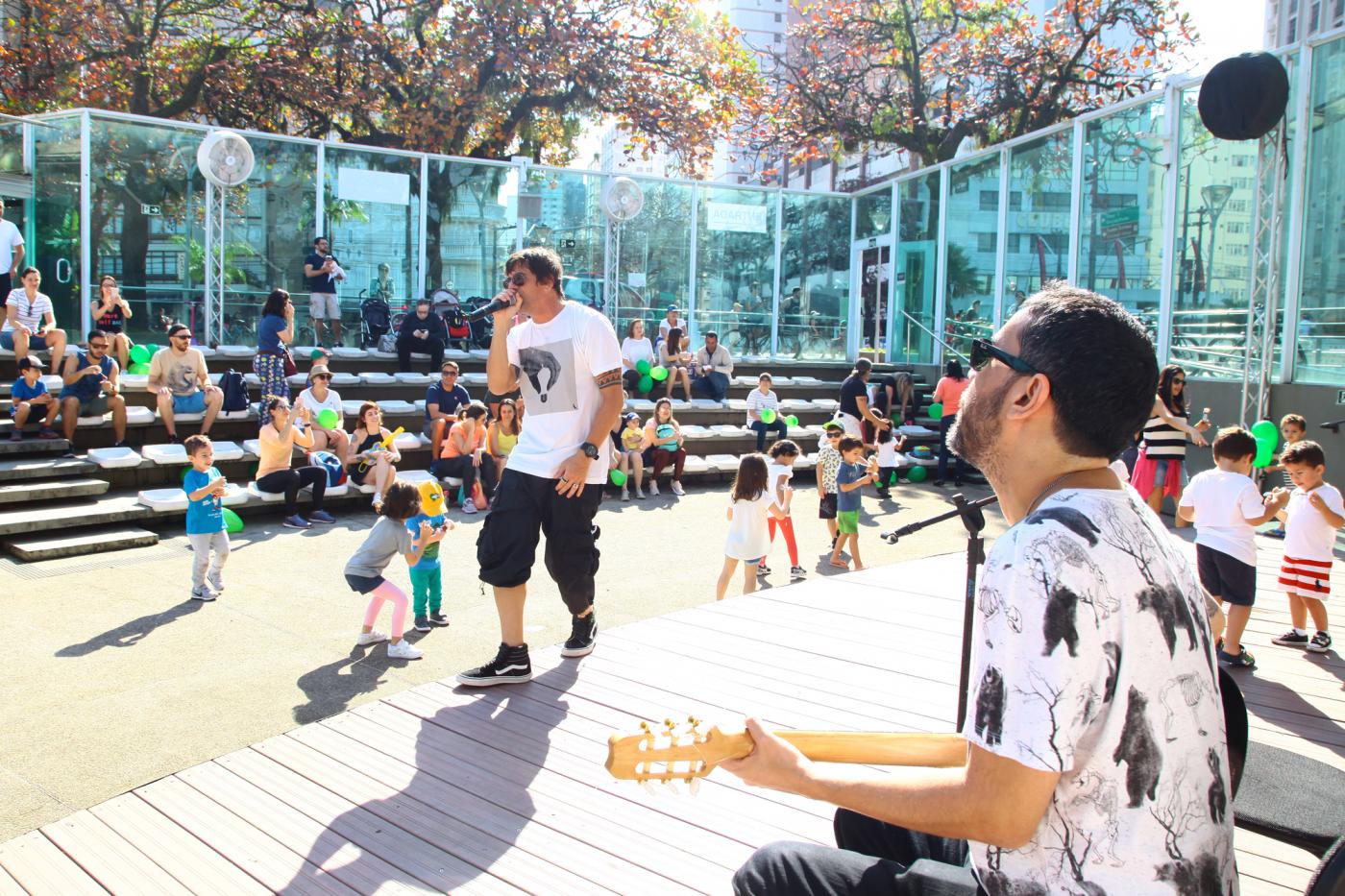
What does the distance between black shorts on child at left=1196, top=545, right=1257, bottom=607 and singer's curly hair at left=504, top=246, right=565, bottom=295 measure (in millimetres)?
3344

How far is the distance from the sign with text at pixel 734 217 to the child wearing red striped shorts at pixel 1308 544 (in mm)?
13355

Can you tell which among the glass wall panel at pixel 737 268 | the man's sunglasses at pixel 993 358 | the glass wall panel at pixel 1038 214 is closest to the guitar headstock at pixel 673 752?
the man's sunglasses at pixel 993 358

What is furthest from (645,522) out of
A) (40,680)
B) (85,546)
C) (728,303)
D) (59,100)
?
(59,100)

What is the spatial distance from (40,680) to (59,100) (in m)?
17.9

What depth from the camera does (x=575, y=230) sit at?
16.2 meters

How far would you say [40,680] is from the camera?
512cm

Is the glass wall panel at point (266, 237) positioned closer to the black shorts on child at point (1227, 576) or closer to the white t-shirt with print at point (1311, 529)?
the black shorts on child at point (1227, 576)

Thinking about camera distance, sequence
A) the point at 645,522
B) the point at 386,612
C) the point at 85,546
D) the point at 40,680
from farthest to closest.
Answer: the point at 645,522, the point at 85,546, the point at 386,612, the point at 40,680

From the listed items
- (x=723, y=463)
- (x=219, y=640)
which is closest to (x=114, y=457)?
(x=219, y=640)

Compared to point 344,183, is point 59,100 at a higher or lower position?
higher

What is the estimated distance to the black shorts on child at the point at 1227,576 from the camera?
180 inches

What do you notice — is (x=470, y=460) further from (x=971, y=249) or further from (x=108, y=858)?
(x=971, y=249)

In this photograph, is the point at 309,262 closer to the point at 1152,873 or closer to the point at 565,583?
the point at 565,583

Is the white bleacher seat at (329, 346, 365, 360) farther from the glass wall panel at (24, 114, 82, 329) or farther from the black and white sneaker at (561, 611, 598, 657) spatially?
the black and white sneaker at (561, 611, 598, 657)
